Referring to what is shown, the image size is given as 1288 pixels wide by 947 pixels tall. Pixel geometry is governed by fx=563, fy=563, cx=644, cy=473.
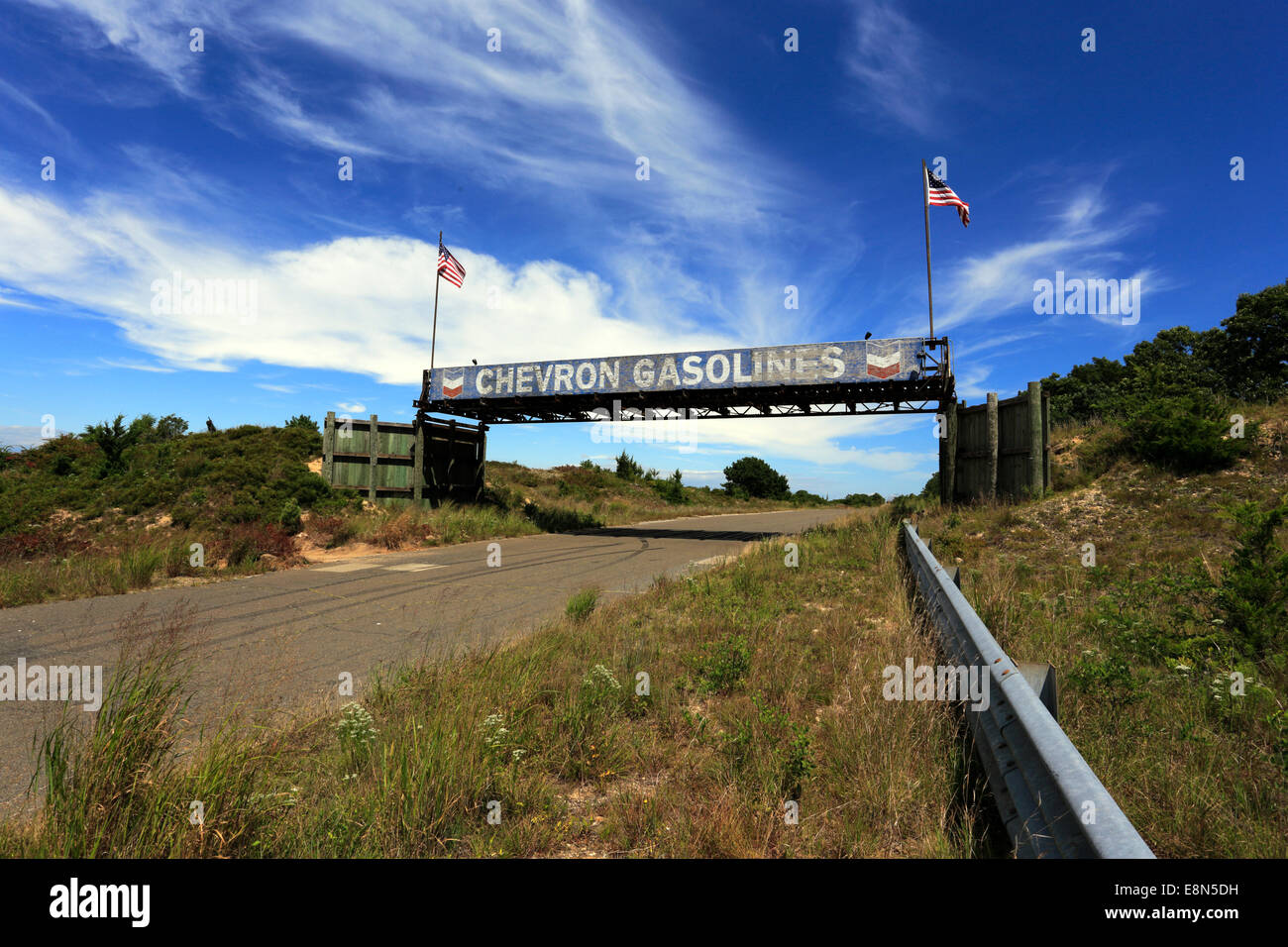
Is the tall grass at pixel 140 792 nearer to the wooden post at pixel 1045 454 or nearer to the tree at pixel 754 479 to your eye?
the wooden post at pixel 1045 454

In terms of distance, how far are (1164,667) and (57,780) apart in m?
7.03

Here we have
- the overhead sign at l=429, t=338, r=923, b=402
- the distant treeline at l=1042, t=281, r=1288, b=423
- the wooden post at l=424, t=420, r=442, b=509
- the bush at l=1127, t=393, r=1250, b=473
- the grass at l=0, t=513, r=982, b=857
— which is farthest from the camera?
the distant treeline at l=1042, t=281, r=1288, b=423

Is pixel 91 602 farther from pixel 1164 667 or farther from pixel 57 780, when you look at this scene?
pixel 1164 667

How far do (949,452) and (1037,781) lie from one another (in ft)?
60.1

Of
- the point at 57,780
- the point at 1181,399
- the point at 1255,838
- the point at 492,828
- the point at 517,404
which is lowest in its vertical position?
the point at 492,828

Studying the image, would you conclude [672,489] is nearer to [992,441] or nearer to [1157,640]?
[992,441]

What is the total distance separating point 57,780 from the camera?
2.36m

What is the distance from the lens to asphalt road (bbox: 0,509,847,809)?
452 centimetres

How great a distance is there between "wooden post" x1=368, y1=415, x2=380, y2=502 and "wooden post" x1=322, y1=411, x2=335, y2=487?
1.22 metres

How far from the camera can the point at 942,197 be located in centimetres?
1745

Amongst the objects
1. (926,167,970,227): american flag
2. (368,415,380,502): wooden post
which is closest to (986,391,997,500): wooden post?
(926,167,970,227): american flag

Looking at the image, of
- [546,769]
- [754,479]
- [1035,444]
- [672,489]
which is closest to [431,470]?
[1035,444]

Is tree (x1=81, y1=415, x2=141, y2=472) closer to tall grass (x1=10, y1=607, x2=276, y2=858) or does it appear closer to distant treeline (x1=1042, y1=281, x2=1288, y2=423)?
tall grass (x1=10, y1=607, x2=276, y2=858)
